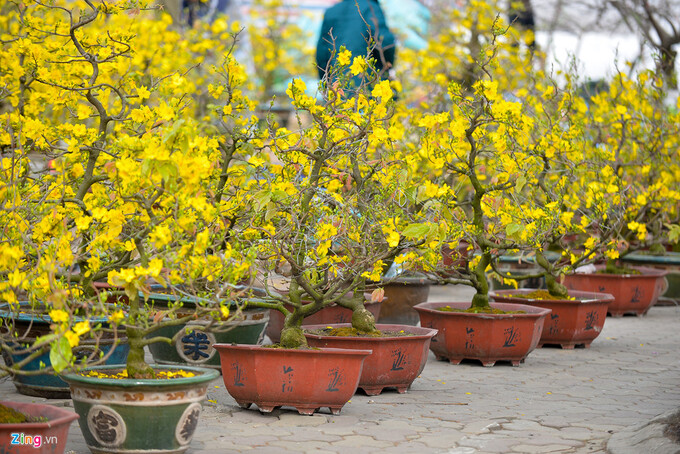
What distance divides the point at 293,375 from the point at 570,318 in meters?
4.36

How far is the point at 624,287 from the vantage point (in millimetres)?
11586

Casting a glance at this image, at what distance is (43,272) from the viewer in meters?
4.03

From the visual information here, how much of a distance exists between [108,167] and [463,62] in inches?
439

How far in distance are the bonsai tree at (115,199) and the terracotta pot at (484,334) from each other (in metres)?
2.35

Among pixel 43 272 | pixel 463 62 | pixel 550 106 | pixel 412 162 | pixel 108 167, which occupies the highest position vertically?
pixel 463 62

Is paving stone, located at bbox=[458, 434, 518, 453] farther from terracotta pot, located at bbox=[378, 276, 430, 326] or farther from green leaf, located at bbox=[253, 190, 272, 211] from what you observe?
terracotta pot, located at bbox=[378, 276, 430, 326]

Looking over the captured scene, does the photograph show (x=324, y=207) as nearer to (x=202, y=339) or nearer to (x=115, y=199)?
(x=115, y=199)

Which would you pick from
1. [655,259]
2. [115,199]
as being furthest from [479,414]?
[655,259]

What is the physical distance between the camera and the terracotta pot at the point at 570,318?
29.1 ft

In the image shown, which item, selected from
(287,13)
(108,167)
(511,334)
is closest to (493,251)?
(511,334)

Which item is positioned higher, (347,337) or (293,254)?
(293,254)

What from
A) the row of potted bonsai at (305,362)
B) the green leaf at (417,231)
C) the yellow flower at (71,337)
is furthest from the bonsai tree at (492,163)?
the yellow flower at (71,337)

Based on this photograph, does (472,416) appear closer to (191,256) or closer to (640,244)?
(191,256)

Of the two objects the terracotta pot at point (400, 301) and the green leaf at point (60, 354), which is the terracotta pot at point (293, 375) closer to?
the green leaf at point (60, 354)
